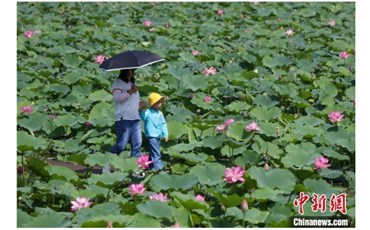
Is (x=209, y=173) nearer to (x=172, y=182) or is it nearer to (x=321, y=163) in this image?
(x=172, y=182)

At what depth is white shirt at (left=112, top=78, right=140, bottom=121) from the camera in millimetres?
4348

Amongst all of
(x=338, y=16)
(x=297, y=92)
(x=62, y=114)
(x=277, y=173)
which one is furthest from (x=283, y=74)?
(x=338, y=16)

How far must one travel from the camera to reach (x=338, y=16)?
998cm

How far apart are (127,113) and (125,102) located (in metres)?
0.07

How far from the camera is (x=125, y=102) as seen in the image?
4367 millimetres

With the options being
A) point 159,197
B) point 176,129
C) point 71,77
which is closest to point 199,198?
point 159,197

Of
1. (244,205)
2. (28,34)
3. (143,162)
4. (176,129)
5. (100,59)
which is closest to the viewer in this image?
(244,205)

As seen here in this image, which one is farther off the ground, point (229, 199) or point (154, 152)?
point (229, 199)

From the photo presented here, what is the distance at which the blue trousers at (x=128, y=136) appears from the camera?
438 cm

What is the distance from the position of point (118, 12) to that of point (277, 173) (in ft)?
23.1

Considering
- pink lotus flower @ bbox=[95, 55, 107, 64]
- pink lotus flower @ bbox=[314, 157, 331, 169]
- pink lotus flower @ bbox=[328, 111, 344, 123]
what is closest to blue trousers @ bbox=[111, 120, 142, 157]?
pink lotus flower @ bbox=[314, 157, 331, 169]

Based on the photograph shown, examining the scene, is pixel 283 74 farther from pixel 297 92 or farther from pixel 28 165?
pixel 28 165

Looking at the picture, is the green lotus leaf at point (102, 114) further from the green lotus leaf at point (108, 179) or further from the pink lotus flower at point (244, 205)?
the pink lotus flower at point (244, 205)

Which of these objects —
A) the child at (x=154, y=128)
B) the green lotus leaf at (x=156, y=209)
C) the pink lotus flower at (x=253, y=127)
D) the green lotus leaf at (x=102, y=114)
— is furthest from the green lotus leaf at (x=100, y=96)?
the green lotus leaf at (x=156, y=209)
